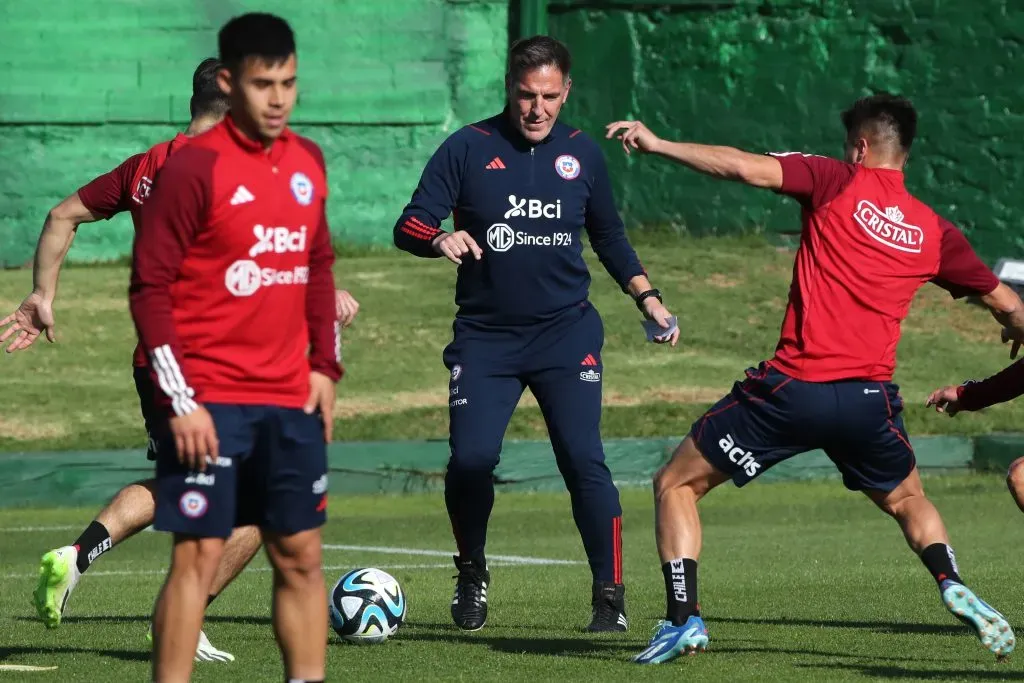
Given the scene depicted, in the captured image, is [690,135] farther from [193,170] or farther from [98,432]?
[193,170]

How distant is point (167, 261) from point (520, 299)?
316cm

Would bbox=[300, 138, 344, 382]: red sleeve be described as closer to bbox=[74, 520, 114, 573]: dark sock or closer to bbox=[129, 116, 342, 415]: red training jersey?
bbox=[129, 116, 342, 415]: red training jersey

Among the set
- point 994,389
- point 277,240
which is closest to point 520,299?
point 994,389

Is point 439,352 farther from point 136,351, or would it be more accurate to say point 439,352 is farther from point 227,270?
point 227,270

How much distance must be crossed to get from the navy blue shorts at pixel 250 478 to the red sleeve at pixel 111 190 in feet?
8.24

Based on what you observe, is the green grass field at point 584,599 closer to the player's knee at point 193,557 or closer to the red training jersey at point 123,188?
the player's knee at point 193,557

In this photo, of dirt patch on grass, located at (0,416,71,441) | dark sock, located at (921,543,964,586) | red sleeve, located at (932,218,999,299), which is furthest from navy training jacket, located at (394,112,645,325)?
dirt patch on grass, located at (0,416,71,441)

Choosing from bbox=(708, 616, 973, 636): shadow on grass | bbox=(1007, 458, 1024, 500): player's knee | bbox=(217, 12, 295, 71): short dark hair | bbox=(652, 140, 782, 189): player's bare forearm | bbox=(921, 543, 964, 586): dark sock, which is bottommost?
bbox=(708, 616, 973, 636): shadow on grass

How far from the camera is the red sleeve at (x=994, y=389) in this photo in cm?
813

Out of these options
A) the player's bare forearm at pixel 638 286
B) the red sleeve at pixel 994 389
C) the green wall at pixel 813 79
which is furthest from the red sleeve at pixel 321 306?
the green wall at pixel 813 79

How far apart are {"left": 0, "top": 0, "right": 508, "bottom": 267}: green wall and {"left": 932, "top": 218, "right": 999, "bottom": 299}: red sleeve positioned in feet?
46.9

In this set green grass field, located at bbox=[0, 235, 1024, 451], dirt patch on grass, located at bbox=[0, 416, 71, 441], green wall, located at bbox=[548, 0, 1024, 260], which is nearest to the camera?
dirt patch on grass, located at bbox=[0, 416, 71, 441]

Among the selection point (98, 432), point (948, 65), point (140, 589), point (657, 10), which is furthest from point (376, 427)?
point (948, 65)

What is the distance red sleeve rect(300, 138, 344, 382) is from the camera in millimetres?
5754
